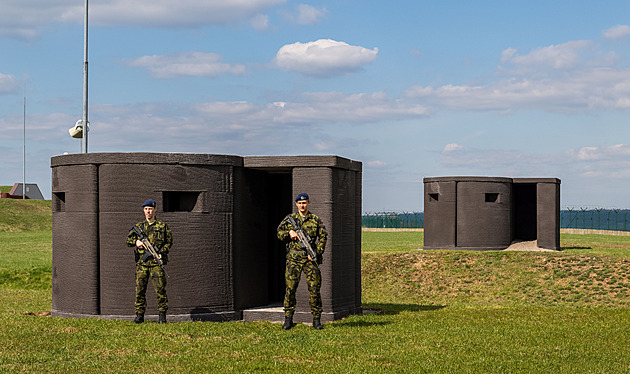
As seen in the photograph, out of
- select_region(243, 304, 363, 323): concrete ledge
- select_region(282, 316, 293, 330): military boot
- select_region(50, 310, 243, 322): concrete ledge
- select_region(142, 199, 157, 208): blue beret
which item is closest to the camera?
select_region(282, 316, 293, 330): military boot

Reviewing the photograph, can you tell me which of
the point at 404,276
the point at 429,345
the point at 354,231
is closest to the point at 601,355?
the point at 429,345

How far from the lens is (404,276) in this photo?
24281 mm

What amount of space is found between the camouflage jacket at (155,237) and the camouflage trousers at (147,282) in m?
0.13

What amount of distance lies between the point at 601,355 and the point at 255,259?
6308 mm

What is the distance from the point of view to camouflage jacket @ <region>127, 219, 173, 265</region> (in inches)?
455

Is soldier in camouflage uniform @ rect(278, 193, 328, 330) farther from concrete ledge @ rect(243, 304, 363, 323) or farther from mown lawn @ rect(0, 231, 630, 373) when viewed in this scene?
concrete ledge @ rect(243, 304, 363, 323)

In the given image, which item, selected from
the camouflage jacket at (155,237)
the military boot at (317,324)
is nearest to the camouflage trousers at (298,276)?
the military boot at (317,324)

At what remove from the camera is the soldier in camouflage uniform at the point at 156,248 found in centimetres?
1158

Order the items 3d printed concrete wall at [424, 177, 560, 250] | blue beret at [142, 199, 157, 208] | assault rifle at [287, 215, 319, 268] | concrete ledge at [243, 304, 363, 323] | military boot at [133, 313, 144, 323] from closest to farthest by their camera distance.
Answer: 1. assault rifle at [287, 215, 319, 268]
2. blue beret at [142, 199, 157, 208]
3. military boot at [133, 313, 144, 323]
4. concrete ledge at [243, 304, 363, 323]
5. 3d printed concrete wall at [424, 177, 560, 250]

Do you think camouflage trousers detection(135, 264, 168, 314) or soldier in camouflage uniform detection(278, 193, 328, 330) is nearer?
soldier in camouflage uniform detection(278, 193, 328, 330)

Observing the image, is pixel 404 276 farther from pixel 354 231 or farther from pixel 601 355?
pixel 601 355

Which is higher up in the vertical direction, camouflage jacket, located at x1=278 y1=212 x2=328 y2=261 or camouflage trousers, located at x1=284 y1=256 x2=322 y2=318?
camouflage jacket, located at x1=278 y1=212 x2=328 y2=261

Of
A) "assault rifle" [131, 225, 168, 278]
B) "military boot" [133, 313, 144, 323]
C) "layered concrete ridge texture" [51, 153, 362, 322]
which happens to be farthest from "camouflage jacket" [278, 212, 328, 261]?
"military boot" [133, 313, 144, 323]

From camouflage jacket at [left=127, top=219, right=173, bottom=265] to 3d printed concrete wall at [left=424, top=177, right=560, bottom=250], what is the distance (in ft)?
66.1
